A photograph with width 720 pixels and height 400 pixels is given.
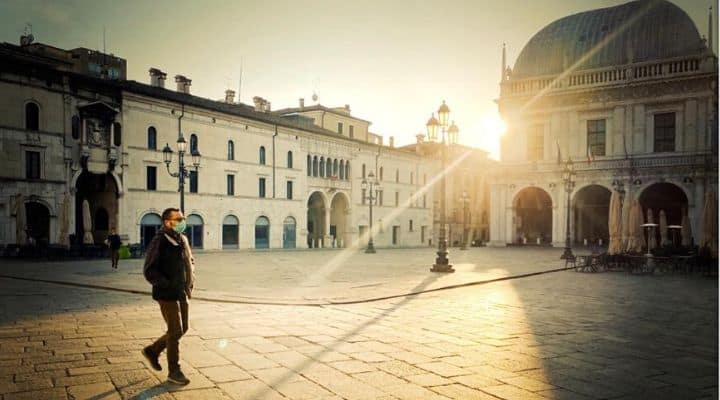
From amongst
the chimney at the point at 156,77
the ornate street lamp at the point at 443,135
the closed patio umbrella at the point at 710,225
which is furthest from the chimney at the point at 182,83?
the closed patio umbrella at the point at 710,225

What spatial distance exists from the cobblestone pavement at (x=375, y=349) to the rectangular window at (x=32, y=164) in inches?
699

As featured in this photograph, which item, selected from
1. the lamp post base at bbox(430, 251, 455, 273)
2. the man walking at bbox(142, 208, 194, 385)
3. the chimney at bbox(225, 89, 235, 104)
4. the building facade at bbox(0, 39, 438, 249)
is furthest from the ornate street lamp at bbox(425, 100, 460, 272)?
the chimney at bbox(225, 89, 235, 104)

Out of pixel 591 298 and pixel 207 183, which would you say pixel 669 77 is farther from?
pixel 207 183

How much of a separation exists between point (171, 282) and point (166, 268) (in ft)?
0.51

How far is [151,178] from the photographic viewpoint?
1335 inches

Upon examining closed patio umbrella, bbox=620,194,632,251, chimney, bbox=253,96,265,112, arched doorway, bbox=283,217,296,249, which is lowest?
arched doorway, bbox=283,217,296,249

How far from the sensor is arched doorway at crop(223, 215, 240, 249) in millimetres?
38312

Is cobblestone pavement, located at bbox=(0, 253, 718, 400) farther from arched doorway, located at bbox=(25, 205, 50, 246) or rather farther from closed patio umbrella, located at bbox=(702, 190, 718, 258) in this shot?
arched doorway, located at bbox=(25, 205, 50, 246)

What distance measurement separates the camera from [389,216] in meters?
54.3

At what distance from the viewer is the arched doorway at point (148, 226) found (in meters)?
33.1

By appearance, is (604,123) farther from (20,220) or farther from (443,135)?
(20,220)

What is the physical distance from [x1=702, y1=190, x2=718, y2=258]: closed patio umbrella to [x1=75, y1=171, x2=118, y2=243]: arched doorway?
28490 mm

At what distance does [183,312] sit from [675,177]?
34.4 m

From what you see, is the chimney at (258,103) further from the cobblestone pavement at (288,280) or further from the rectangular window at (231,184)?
the cobblestone pavement at (288,280)
